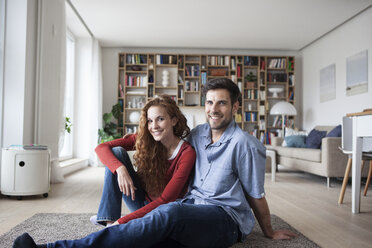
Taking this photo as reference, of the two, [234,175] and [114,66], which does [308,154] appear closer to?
[234,175]

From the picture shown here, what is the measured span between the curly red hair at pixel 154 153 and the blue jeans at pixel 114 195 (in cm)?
5

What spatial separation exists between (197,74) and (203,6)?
247 centimetres

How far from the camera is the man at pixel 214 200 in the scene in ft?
4.02

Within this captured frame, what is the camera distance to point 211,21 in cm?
559

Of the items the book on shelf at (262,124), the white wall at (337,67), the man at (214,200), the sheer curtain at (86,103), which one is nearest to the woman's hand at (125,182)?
the man at (214,200)

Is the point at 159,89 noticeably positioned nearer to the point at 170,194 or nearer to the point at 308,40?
the point at 308,40

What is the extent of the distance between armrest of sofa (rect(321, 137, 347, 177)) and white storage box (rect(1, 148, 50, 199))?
3185 mm

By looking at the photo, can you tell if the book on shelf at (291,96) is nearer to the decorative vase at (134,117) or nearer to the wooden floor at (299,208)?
the decorative vase at (134,117)

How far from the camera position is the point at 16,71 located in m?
3.21

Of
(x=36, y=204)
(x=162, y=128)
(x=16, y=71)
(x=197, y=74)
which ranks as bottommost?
(x=36, y=204)

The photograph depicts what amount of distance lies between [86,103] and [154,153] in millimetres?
5056

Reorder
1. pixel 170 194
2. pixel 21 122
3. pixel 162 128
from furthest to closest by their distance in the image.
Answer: pixel 21 122, pixel 162 128, pixel 170 194

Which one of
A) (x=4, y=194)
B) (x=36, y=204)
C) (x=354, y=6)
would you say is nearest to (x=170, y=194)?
(x=36, y=204)

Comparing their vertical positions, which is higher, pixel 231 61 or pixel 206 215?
pixel 231 61
